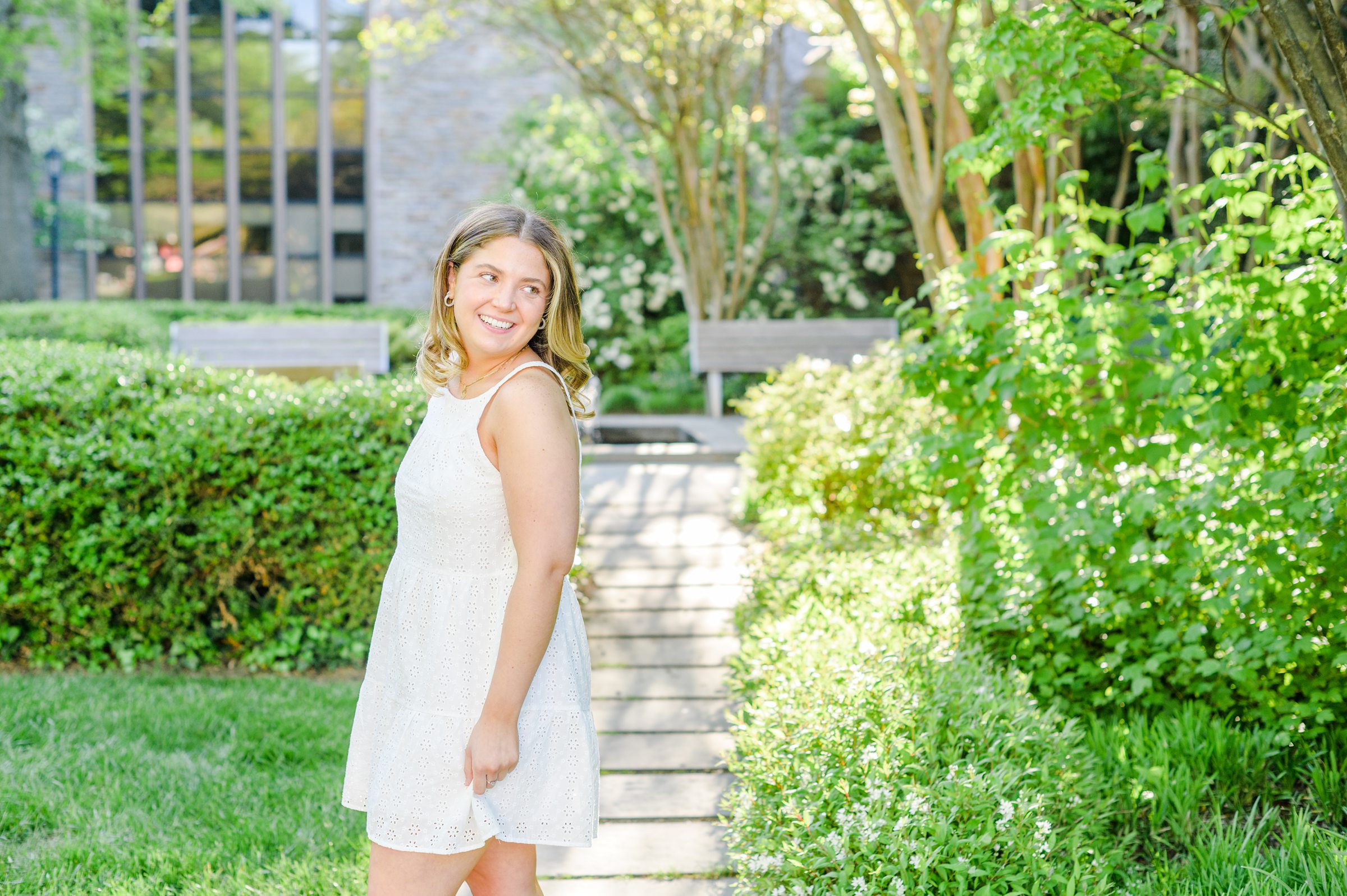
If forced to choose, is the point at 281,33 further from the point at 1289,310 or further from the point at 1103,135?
the point at 1289,310

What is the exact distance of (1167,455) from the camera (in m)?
3.13

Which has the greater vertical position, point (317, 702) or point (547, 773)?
point (547, 773)

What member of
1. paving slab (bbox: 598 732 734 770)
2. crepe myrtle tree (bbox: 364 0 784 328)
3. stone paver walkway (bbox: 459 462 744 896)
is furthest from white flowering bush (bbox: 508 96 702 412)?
paving slab (bbox: 598 732 734 770)

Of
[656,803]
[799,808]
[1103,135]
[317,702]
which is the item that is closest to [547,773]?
[799,808]

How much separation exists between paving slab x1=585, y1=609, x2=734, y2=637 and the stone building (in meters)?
13.8

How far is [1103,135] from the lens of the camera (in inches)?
497

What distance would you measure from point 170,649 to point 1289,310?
4.20 metres

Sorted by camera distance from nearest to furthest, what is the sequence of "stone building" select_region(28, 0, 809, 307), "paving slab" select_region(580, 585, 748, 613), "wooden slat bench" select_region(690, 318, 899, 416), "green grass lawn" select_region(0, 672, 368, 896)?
"green grass lawn" select_region(0, 672, 368, 896) < "paving slab" select_region(580, 585, 748, 613) < "wooden slat bench" select_region(690, 318, 899, 416) < "stone building" select_region(28, 0, 809, 307)

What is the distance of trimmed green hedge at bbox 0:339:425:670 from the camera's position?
13.7 feet

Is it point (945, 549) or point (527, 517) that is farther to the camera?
point (945, 549)

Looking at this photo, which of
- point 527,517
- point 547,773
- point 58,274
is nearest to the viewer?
point 527,517

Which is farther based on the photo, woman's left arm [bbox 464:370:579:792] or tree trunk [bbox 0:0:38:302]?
tree trunk [bbox 0:0:38:302]

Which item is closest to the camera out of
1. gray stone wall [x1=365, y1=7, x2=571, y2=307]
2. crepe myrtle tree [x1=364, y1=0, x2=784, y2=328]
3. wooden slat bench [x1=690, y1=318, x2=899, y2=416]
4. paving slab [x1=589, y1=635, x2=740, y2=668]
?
paving slab [x1=589, y1=635, x2=740, y2=668]

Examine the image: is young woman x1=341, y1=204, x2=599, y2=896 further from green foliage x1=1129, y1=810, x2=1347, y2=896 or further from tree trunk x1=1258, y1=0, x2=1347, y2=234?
tree trunk x1=1258, y1=0, x2=1347, y2=234
